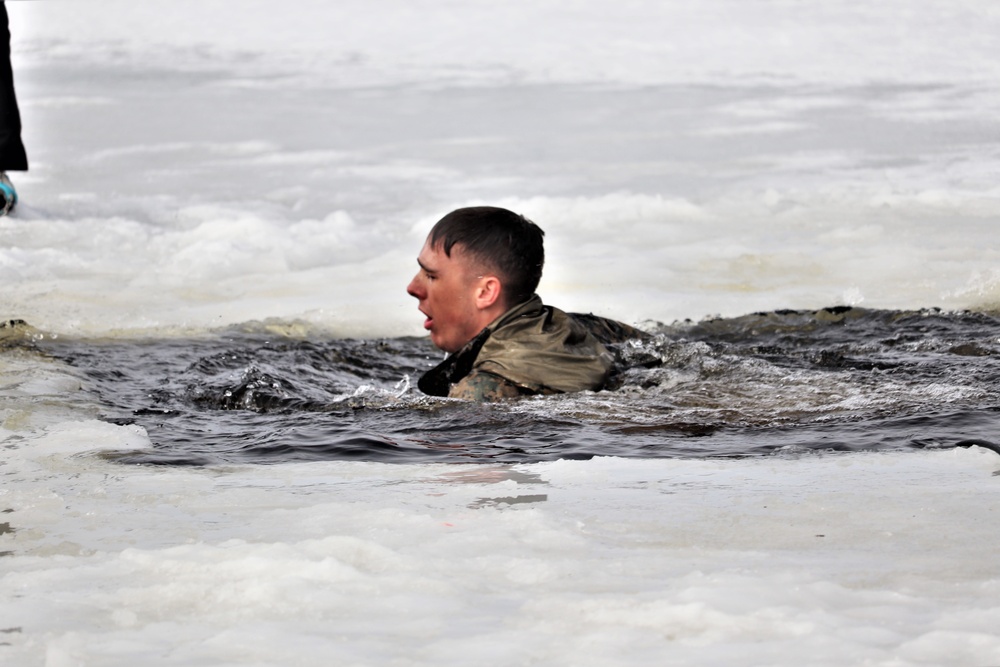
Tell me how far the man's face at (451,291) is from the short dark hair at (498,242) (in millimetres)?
34

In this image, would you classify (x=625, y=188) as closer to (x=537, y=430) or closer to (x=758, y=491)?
(x=537, y=430)

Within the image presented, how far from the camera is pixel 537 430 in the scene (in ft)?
11.0

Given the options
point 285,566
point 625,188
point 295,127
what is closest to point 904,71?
point 625,188

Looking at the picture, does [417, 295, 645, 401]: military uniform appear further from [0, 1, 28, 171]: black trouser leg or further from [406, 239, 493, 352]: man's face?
[0, 1, 28, 171]: black trouser leg

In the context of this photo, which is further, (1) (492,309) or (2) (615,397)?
(1) (492,309)

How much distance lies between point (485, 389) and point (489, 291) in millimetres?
398

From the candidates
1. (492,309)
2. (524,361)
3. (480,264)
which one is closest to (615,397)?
(524,361)

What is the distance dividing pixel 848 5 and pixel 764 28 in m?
1.42

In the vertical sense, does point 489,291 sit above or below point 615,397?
above

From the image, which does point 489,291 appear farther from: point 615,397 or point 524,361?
point 615,397

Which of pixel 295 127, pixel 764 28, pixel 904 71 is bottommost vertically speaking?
pixel 295 127

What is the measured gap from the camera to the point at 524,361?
12.8 feet

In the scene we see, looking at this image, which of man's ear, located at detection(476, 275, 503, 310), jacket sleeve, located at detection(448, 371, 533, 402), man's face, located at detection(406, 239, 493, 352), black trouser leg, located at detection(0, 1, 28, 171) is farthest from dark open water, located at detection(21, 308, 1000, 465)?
black trouser leg, located at detection(0, 1, 28, 171)

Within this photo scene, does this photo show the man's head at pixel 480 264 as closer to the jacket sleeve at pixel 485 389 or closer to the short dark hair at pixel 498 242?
the short dark hair at pixel 498 242
